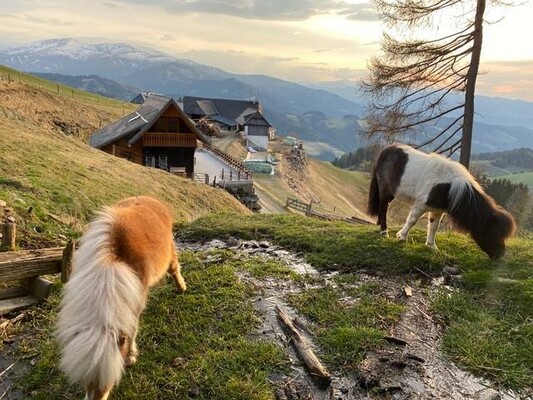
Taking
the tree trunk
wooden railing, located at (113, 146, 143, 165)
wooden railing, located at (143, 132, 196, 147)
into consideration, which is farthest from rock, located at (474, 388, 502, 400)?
wooden railing, located at (113, 146, 143, 165)

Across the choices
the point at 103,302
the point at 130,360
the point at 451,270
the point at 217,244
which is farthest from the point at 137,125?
the point at 103,302

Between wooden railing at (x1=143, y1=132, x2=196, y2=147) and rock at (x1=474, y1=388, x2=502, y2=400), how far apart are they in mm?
32060

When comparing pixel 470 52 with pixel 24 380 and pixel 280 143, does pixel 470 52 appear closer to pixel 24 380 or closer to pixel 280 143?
pixel 24 380

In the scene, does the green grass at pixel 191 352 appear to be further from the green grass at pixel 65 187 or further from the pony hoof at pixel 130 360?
the green grass at pixel 65 187

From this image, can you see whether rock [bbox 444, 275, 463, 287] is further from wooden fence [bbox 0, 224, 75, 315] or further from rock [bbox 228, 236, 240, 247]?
wooden fence [bbox 0, 224, 75, 315]

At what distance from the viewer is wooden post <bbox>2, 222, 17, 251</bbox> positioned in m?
6.75

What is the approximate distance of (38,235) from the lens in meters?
7.86

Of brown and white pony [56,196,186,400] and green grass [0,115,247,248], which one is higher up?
brown and white pony [56,196,186,400]

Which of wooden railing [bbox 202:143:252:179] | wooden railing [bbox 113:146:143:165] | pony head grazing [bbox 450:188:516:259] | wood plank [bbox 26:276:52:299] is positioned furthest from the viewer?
wooden railing [bbox 202:143:252:179]

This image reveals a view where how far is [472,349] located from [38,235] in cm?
737

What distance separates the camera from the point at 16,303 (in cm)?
571

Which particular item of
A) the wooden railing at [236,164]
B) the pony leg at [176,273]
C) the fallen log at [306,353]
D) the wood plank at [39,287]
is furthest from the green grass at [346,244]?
the wooden railing at [236,164]

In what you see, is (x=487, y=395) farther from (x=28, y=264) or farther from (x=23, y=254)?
(x=23, y=254)

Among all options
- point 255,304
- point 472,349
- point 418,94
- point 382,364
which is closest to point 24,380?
point 255,304
